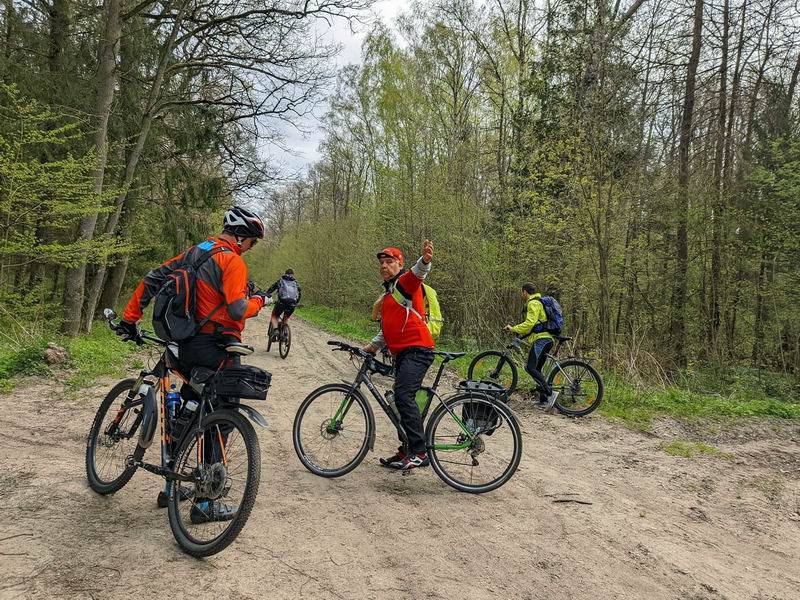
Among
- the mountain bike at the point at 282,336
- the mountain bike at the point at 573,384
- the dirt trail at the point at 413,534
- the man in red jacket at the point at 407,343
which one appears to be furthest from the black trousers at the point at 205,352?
the mountain bike at the point at 282,336

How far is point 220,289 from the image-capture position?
288 cm

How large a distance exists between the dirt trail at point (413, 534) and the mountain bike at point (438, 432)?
6.4 inches

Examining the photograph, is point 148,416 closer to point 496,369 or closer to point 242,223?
point 242,223

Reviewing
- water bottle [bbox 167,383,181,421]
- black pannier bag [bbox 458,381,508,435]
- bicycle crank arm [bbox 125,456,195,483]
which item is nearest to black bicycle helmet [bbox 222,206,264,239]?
water bottle [bbox 167,383,181,421]

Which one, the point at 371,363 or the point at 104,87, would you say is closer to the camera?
the point at 371,363

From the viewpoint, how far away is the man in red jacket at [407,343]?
390 cm

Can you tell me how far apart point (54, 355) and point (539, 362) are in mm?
7097

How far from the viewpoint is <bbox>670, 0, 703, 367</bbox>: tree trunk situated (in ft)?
38.3

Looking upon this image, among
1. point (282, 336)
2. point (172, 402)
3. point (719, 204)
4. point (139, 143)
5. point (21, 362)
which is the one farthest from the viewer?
point (719, 204)

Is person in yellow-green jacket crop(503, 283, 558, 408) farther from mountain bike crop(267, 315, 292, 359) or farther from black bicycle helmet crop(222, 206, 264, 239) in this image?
mountain bike crop(267, 315, 292, 359)

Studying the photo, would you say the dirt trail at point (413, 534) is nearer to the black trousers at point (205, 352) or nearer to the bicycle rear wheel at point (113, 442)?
the bicycle rear wheel at point (113, 442)

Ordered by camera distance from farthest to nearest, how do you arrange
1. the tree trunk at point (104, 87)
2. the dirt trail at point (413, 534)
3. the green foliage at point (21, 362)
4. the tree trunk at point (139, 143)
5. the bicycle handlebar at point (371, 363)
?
the tree trunk at point (139, 143) < the tree trunk at point (104, 87) < the green foliage at point (21, 362) < the bicycle handlebar at point (371, 363) < the dirt trail at point (413, 534)

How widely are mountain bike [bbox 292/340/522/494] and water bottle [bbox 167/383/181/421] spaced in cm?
129

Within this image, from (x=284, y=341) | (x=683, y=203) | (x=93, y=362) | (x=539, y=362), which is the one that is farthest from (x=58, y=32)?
(x=683, y=203)
